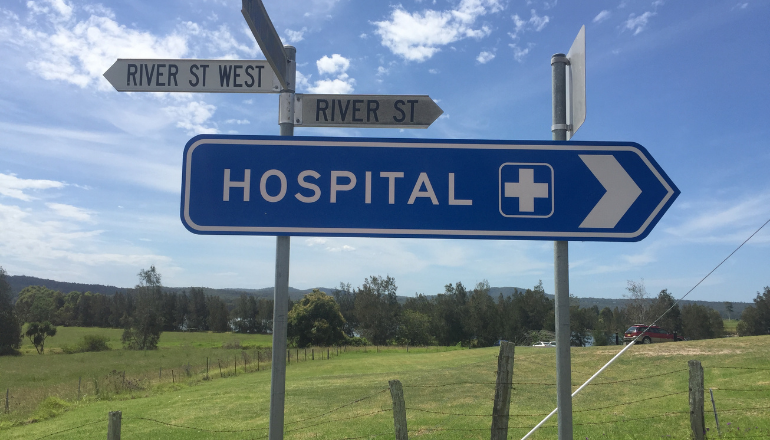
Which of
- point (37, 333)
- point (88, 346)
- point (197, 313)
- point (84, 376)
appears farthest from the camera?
point (197, 313)

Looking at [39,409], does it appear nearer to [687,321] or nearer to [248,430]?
[248,430]

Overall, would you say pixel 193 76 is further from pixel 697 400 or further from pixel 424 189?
pixel 697 400

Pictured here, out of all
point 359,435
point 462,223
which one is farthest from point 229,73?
point 359,435

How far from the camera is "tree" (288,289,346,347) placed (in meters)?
63.8

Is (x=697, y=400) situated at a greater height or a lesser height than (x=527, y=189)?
lesser

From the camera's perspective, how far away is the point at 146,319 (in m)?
71.9

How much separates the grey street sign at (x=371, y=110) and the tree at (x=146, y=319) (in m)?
79.3

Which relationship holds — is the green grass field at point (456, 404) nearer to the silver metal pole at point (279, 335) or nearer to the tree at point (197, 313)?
the silver metal pole at point (279, 335)

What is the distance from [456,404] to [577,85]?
52.9 ft

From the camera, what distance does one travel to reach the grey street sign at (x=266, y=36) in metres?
2.12

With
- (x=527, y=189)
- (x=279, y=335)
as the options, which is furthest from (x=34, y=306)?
(x=527, y=189)

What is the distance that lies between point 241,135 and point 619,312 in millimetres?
94759

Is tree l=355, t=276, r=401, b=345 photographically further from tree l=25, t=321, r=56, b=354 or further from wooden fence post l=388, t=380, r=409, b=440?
wooden fence post l=388, t=380, r=409, b=440

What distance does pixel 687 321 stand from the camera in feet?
226
